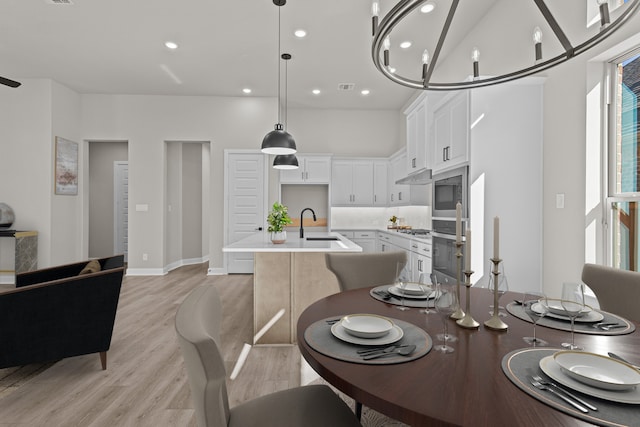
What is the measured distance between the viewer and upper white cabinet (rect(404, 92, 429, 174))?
382 cm

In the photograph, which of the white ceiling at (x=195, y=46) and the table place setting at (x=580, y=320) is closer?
the table place setting at (x=580, y=320)

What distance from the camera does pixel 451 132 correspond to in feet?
9.83

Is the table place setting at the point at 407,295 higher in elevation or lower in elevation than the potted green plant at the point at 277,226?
lower

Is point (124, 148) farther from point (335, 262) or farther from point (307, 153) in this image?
point (335, 262)

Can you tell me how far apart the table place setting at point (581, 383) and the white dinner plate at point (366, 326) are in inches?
13.4

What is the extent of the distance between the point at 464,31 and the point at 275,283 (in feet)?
11.6

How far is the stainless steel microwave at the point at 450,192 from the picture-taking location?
107 inches

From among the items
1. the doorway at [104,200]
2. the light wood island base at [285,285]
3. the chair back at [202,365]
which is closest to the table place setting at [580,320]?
the chair back at [202,365]

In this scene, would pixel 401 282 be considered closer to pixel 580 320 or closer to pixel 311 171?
pixel 580 320

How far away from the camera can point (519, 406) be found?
662mm

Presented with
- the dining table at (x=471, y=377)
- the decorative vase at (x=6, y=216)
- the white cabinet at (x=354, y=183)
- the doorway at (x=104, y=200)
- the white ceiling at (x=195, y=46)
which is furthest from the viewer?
the doorway at (x=104, y=200)

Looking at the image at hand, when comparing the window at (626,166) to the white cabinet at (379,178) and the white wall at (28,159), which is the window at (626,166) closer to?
the white cabinet at (379,178)

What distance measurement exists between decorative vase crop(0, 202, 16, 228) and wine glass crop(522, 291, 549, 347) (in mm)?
6792

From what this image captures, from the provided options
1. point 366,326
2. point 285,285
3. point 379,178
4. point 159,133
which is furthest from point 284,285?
point 159,133
